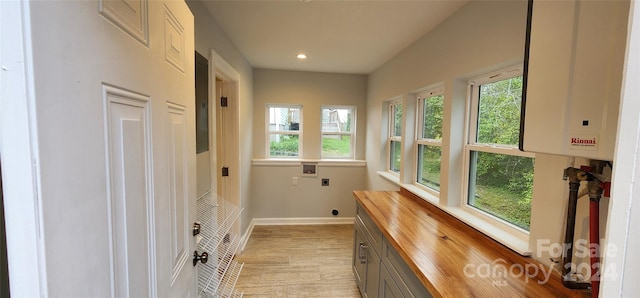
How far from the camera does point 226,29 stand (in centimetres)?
223

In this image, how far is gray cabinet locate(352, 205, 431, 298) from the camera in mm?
1276

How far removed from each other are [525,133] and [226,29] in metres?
2.29

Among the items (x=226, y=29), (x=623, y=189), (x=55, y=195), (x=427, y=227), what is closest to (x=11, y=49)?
(x=55, y=195)

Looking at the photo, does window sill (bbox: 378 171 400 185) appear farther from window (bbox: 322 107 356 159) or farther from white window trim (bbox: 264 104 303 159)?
white window trim (bbox: 264 104 303 159)

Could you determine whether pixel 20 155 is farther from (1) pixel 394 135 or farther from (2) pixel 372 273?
(1) pixel 394 135

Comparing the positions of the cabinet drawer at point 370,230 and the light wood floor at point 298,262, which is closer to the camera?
the cabinet drawer at point 370,230

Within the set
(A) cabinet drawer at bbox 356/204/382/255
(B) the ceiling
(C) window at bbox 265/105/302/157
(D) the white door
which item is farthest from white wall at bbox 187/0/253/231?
(A) cabinet drawer at bbox 356/204/382/255

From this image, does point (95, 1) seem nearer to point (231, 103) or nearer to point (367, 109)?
point (231, 103)

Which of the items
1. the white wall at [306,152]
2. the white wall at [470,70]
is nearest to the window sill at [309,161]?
the white wall at [306,152]

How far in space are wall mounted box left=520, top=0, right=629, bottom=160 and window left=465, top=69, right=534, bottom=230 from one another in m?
0.58

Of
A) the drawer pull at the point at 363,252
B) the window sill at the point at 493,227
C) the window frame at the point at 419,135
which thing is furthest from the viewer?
the window frame at the point at 419,135

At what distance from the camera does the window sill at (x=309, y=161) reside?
3.70m

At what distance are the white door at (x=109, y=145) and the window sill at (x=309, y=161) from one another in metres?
2.79

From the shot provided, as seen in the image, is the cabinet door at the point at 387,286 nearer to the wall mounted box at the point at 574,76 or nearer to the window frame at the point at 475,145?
the window frame at the point at 475,145
